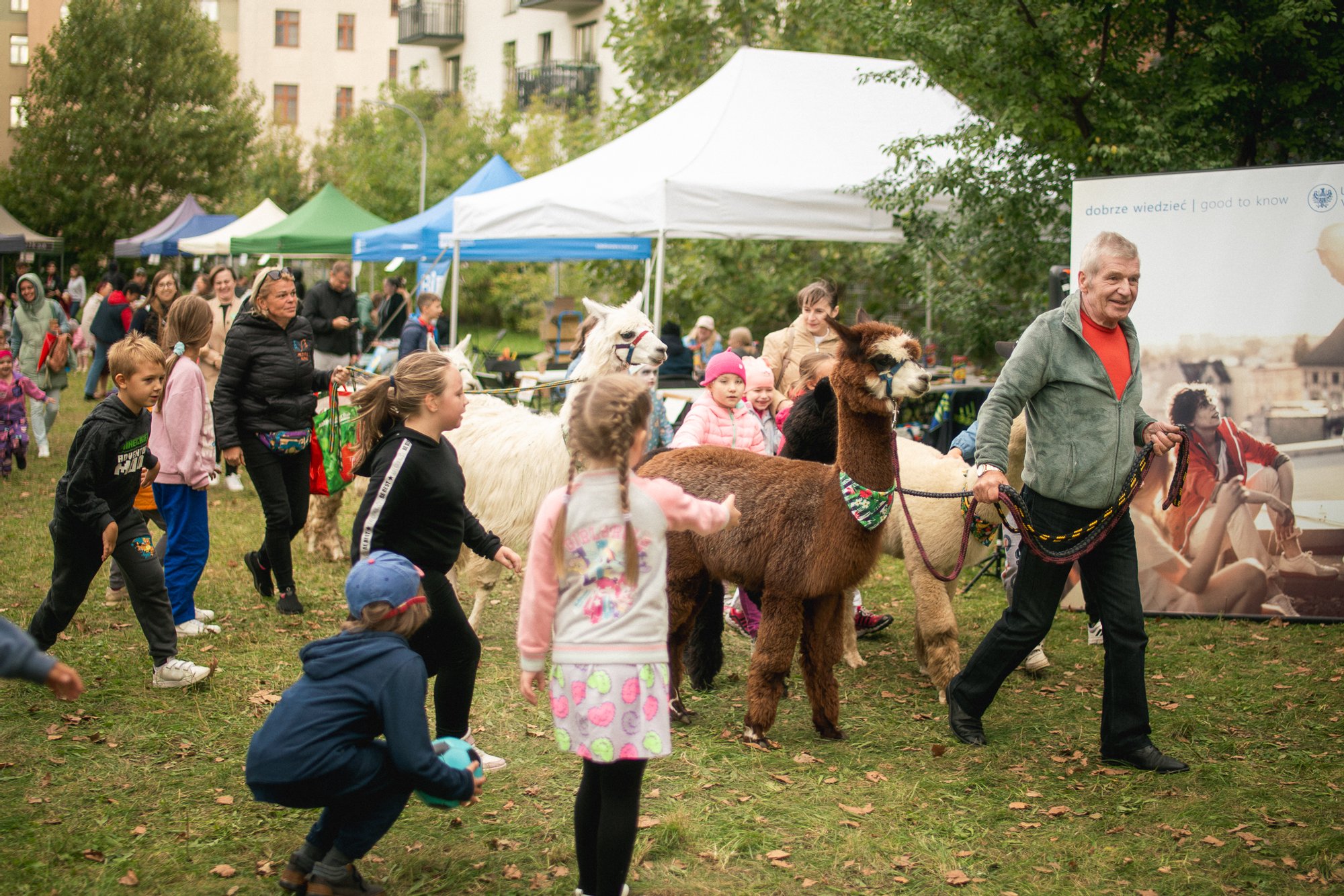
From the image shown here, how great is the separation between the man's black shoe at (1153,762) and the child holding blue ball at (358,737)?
2712mm

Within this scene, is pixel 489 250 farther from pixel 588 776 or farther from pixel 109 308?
pixel 588 776

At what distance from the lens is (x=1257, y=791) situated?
4.26 m

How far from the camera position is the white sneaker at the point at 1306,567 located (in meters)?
6.58

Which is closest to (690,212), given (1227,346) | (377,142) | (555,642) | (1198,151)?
(1198,151)

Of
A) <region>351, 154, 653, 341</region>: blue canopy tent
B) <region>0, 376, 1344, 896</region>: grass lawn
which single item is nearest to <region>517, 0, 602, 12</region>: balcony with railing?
<region>351, 154, 653, 341</region>: blue canopy tent

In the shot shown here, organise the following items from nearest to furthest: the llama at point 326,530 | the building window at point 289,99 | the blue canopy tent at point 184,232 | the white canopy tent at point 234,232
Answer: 1. the llama at point 326,530
2. the white canopy tent at point 234,232
3. the blue canopy tent at point 184,232
4. the building window at point 289,99

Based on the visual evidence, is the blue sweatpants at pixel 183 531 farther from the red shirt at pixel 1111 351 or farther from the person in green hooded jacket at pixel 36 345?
the person in green hooded jacket at pixel 36 345

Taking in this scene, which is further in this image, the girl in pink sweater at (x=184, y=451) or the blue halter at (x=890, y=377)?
the girl in pink sweater at (x=184, y=451)

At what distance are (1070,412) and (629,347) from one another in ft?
8.12

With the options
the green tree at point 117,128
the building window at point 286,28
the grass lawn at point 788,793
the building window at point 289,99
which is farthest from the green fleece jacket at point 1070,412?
the building window at point 286,28

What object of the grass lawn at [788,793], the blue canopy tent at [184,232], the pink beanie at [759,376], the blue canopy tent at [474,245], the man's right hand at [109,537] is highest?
the blue canopy tent at [184,232]

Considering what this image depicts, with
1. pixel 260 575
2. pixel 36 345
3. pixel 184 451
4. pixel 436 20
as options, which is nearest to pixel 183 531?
pixel 184 451

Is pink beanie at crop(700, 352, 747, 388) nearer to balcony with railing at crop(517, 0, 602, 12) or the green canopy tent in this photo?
the green canopy tent

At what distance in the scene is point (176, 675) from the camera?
5168 millimetres
